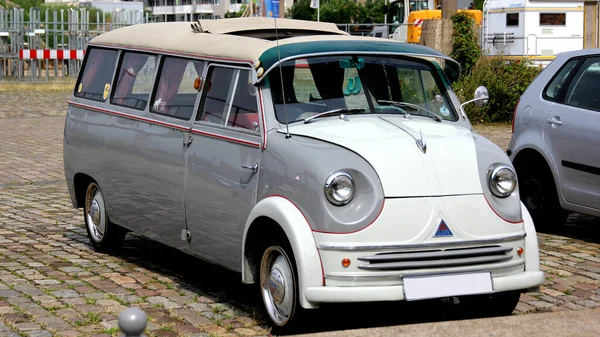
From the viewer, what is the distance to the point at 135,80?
8344mm

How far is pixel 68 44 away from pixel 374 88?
29457mm

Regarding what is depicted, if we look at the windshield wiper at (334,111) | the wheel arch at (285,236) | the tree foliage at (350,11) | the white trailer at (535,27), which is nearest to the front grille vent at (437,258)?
the wheel arch at (285,236)

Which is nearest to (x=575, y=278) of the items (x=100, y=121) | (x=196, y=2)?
(x=100, y=121)

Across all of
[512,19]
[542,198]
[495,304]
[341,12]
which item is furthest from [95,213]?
[341,12]

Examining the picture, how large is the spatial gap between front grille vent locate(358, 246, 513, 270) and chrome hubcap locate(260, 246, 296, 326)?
0.47 metres

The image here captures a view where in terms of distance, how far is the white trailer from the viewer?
32.6 m

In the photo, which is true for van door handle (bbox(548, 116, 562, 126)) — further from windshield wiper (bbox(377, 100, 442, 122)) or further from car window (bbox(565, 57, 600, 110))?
windshield wiper (bbox(377, 100, 442, 122))

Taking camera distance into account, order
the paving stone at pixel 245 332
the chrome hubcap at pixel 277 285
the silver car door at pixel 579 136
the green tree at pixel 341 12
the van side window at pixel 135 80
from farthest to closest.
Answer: the green tree at pixel 341 12
the silver car door at pixel 579 136
the van side window at pixel 135 80
the paving stone at pixel 245 332
the chrome hubcap at pixel 277 285

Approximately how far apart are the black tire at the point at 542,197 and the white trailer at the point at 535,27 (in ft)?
75.0

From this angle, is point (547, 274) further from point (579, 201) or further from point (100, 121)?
point (100, 121)

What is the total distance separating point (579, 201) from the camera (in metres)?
9.33

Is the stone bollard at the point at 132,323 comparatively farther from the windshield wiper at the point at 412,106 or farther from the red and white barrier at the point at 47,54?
the red and white barrier at the point at 47,54

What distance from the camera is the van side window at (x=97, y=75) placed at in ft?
28.8

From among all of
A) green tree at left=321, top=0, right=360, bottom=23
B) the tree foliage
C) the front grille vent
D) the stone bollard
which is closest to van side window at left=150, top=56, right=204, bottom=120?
the front grille vent
